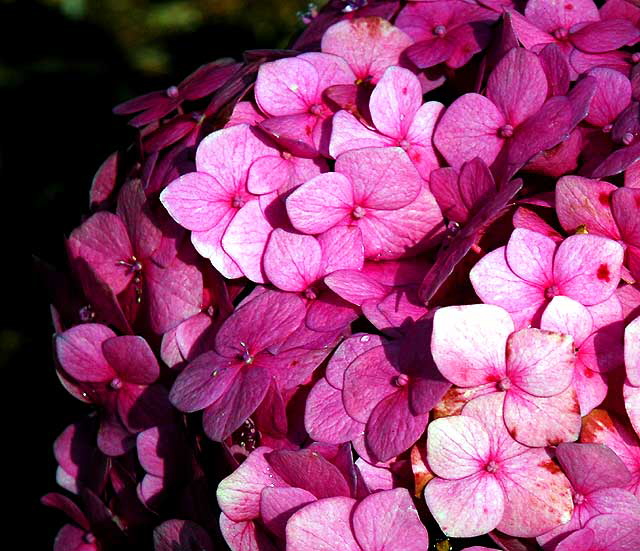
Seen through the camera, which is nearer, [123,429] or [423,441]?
[423,441]

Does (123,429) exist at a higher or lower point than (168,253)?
lower

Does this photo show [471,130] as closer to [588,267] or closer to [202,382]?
[588,267]

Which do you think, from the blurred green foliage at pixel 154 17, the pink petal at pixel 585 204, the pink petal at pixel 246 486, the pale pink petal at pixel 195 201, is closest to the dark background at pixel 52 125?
the blurred green foliage at pixel 154 17

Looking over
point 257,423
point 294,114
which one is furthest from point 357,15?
point 257,423

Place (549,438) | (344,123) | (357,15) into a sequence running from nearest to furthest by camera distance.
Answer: (549,438)
(344,123)
(357,15)

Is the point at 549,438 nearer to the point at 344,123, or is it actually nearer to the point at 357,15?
the point at 344,123

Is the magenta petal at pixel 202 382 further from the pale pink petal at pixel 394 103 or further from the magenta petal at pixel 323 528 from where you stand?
the pale pink petal at pixel 394 103

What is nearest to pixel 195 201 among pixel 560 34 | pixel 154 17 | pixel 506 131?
pixel 506 131
